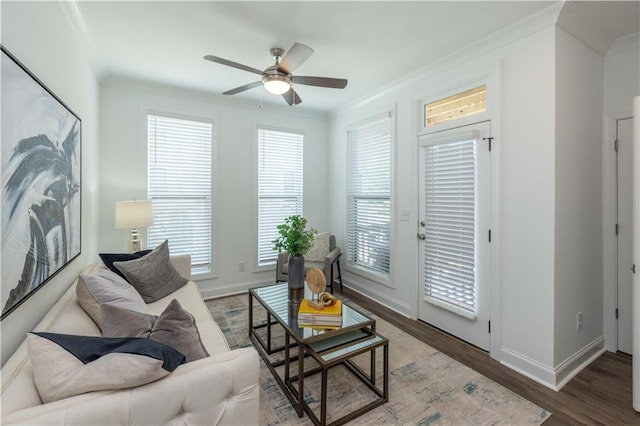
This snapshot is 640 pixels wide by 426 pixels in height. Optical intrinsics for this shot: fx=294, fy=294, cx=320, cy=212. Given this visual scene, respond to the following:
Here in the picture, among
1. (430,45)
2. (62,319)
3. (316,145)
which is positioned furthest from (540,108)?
(62,319)

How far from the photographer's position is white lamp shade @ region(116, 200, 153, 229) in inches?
118

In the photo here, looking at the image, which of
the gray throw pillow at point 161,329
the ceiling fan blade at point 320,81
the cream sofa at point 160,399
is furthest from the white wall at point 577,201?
the gray throw pillow at point 161,329

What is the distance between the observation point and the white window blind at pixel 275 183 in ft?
14.0

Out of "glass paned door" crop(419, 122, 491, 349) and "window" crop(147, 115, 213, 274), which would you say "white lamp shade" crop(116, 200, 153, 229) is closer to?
"window" crop(147, 115, 213, 274)

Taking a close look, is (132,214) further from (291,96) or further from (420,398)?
(420,398)

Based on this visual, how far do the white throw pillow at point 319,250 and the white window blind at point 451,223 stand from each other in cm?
148

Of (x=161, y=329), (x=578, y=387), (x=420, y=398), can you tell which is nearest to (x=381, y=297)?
(x=420, y=398)

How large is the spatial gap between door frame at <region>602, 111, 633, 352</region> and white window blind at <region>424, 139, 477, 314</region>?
1117 mm

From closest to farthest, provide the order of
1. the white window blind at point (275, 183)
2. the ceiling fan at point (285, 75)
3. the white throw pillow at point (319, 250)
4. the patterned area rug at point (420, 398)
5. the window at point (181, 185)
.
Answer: the patterned area rug at point (420, 398) → the ceiling fan at point (285, 75) → the window at point (181, 185) → the white throw pillow at point (319, 250) → the white window blind at point (275, 183)

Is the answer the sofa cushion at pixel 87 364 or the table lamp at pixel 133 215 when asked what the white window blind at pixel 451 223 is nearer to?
the sofa cushion at pixel 87 364

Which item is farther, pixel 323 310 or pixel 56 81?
pixel 323 310

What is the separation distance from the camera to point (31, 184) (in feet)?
4.65

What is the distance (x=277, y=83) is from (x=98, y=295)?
1.97m

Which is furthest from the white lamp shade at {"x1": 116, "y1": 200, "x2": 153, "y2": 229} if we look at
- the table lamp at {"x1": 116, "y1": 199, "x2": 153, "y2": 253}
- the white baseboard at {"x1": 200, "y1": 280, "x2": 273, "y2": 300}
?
the white baseboard at {"x1": 200, "y1": 280, "x2": 273, "y2": 300}
